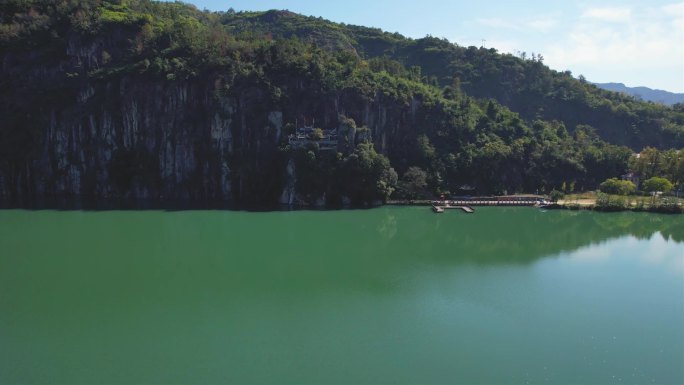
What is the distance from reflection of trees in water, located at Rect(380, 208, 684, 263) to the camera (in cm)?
2600

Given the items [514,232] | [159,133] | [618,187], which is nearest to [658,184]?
[618,187]

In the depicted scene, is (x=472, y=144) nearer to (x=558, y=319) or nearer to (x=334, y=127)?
(x=334, y=127)

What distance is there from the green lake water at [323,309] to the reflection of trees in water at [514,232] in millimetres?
241

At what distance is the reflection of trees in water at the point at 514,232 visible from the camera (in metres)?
26.0

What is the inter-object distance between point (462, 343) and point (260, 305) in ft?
23.4

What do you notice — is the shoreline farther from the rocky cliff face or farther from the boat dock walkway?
the rocky cliff face

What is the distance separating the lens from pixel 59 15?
48625 millimetres

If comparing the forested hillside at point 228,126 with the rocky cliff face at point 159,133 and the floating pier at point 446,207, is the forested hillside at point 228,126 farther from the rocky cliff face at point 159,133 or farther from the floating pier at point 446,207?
the floating pier at point 446,207

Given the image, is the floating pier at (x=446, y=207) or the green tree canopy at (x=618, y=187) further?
the green tree canopy at (x=618, y=187)

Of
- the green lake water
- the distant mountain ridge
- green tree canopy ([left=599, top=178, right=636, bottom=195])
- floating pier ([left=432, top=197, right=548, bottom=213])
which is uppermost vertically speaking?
the distant mountain ridge

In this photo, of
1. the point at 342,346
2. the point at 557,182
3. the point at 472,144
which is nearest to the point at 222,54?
the point at 472,144

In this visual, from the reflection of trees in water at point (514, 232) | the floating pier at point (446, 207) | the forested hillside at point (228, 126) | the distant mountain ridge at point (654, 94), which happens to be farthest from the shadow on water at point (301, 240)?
the distant mountain ridge at point (654, 94)

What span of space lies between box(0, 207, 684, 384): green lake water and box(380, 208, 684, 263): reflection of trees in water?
24 cm

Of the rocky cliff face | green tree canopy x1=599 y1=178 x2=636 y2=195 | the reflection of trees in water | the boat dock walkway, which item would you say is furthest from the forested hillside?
the reflection of trees in water
